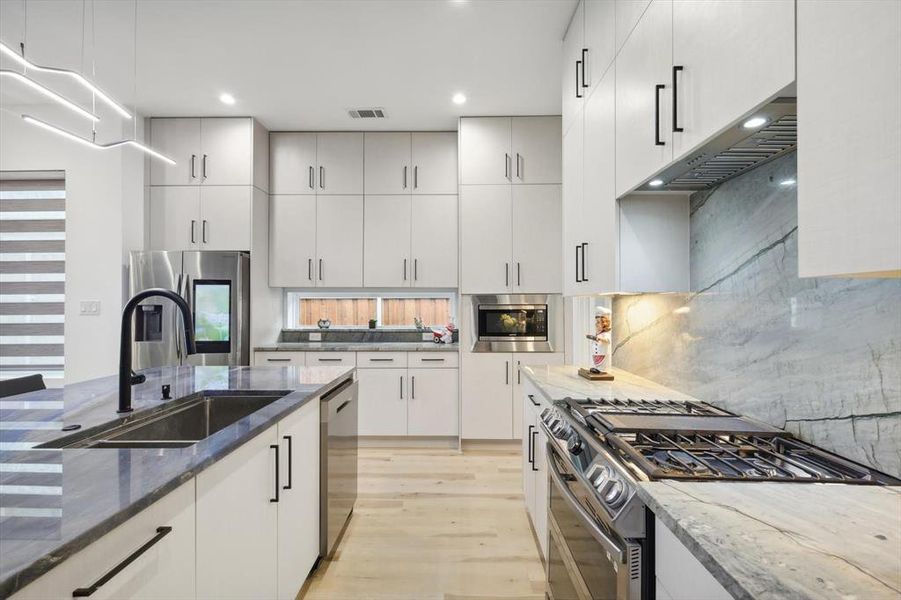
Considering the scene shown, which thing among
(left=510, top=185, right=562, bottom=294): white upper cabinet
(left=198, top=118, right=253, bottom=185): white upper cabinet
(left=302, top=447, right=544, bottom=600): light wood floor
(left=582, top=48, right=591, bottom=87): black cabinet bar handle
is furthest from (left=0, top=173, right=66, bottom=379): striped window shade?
(left=582, top=48, right=591, bottom=87): black cabinet bar handle

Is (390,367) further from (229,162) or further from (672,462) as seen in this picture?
(672,462)

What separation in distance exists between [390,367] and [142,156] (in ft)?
9.75

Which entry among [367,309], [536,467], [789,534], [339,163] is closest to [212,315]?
[367,309]

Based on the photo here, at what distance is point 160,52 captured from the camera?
304cm

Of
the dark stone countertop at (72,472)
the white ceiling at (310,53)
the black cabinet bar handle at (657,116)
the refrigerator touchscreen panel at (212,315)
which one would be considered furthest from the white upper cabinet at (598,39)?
the refrigerator touchscreen panel at (212,315)

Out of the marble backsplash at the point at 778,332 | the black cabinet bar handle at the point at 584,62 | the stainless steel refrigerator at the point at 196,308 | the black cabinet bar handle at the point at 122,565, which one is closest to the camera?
the black cabinet bar handle at the point at 122,565

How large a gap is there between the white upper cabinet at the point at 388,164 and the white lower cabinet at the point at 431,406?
182cm

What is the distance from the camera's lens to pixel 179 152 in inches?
160

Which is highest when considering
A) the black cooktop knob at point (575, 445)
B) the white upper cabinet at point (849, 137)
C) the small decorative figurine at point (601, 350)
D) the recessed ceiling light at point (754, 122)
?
the recessed ceiling light at point (754, 122)

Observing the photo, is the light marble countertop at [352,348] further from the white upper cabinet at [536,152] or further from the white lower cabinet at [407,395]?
the white upper cabinet at [536,152]

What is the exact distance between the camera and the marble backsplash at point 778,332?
999 mm

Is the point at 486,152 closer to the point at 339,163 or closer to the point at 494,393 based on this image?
the point at 339,163

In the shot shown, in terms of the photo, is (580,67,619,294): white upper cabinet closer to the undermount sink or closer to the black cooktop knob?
the black cooktop knob

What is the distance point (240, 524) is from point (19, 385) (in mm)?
1695
